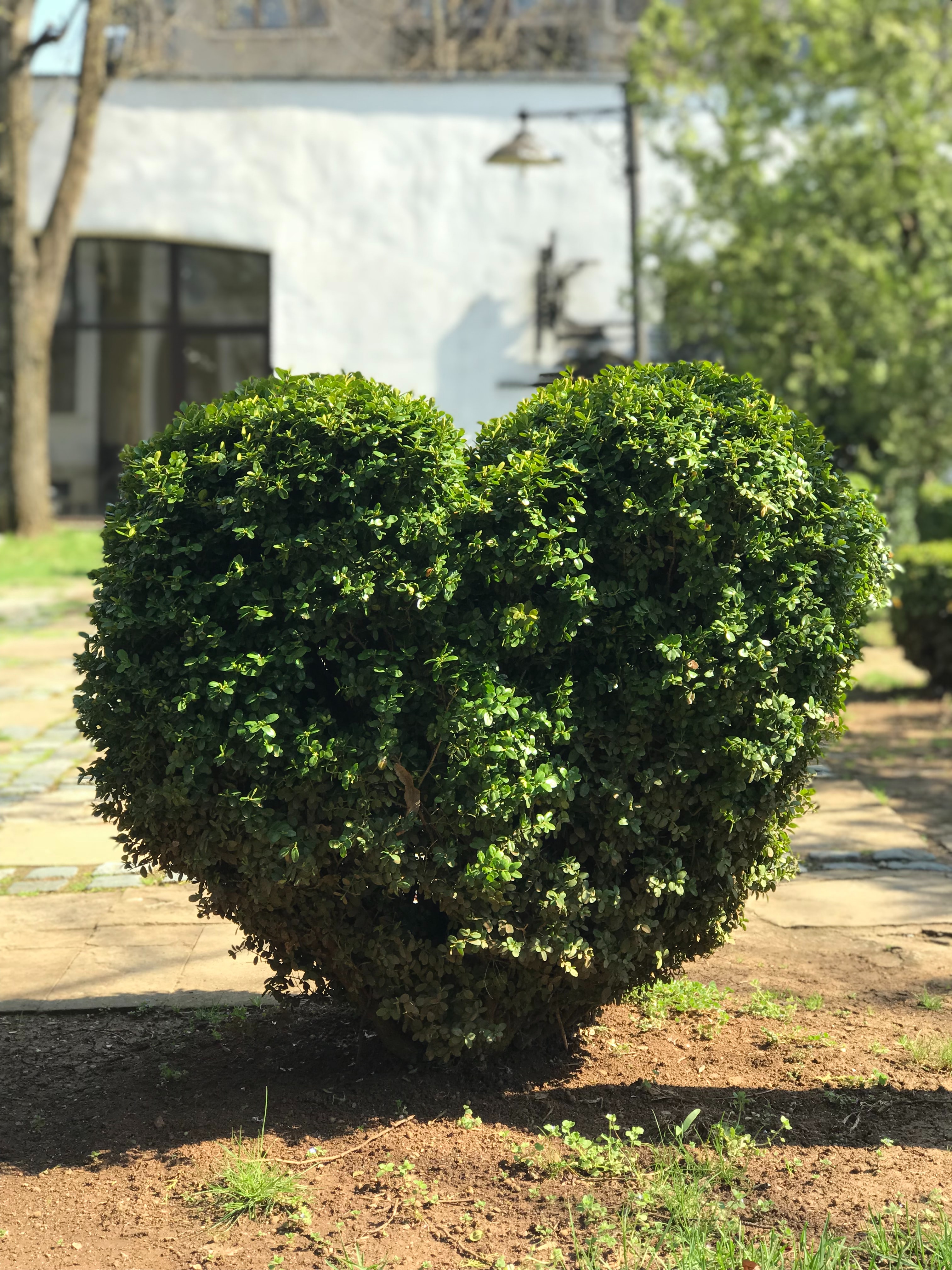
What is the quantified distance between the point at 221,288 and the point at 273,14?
20.8 ft

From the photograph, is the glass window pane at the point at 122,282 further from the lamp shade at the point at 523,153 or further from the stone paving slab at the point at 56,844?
the stone paving slab at the point at 56,844

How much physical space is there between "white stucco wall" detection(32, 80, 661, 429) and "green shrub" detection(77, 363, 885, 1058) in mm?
15247

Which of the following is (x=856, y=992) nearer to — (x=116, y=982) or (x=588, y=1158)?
(x=588, y=1158)

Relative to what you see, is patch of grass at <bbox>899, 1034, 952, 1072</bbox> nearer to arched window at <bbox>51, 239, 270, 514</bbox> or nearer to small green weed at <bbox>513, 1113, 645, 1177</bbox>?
small green weed at <bbox>513, 1113, 645, 1177</bbox>

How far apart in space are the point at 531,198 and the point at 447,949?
1706 cm

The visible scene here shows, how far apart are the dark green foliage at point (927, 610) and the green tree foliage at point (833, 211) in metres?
5.07

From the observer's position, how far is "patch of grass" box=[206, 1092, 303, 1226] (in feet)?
10.1

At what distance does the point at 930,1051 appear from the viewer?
385 cm

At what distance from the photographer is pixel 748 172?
50.0 ft

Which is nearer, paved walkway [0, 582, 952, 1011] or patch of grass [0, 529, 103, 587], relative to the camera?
paved walkway [0, 582, 952, 1011]

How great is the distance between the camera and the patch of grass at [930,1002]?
13.9 feet

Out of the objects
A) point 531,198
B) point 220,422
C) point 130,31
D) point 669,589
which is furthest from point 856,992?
point 130,31

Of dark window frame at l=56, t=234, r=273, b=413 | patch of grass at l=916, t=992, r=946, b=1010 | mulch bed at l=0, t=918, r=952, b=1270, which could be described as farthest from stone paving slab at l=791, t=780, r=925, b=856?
dark window frame at l=56, t=234, r=273, b=413

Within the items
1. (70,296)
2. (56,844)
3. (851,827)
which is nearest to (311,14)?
(70,296)
